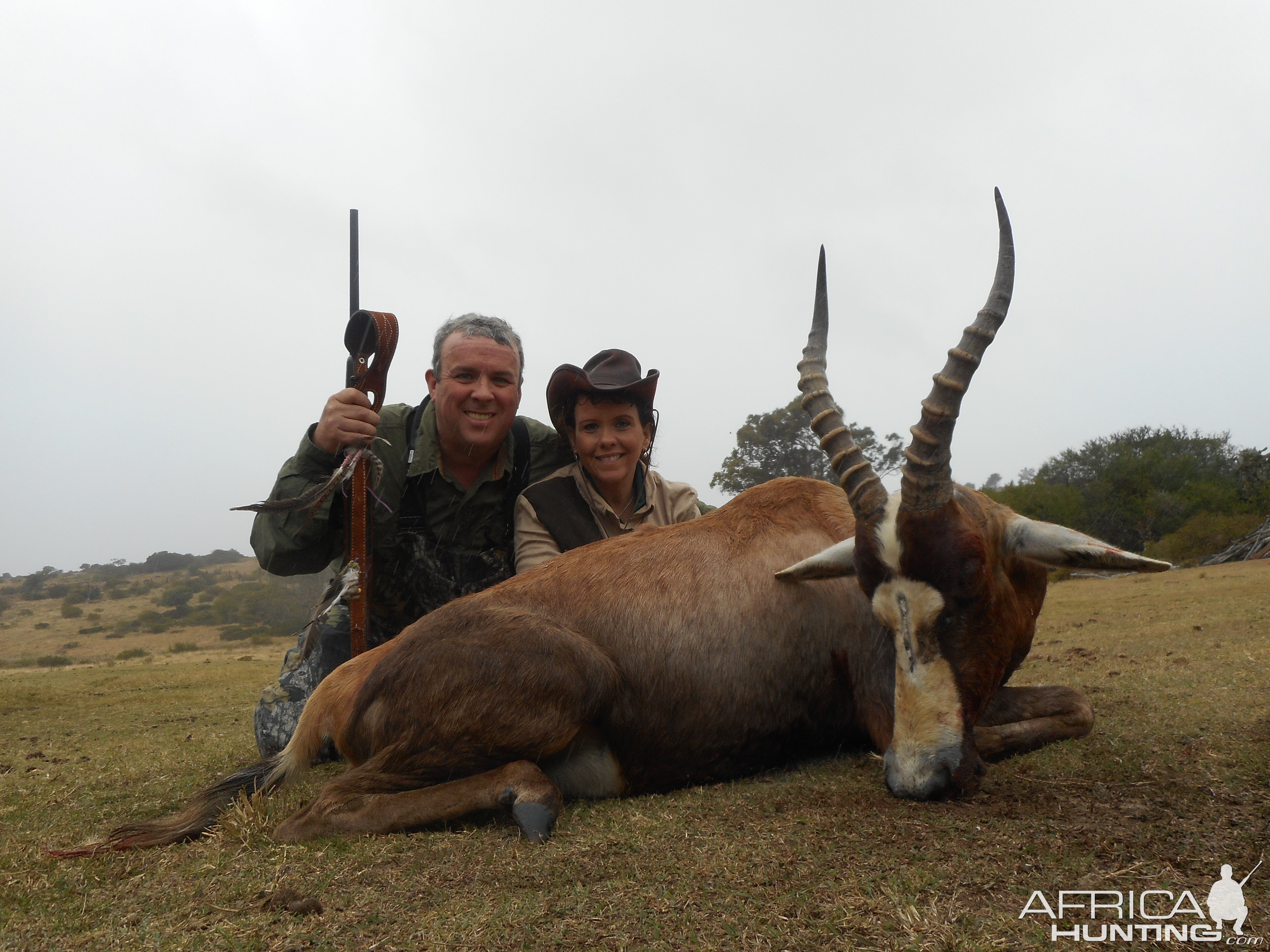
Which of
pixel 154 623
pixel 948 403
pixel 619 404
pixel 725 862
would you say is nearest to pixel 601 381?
pixel 619 404

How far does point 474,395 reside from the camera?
5449mm

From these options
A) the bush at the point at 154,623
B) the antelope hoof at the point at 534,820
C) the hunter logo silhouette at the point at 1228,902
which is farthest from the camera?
the bush at the point at 154,623

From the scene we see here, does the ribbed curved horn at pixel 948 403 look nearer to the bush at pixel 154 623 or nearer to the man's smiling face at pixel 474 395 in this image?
the man's smiling face at pixel 474 395

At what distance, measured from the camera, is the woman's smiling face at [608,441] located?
531cm

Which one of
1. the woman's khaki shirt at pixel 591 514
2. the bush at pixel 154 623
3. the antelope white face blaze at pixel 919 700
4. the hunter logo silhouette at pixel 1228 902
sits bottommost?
the bush at pixel 154 623

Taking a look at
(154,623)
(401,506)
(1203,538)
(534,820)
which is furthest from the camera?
(154,623)

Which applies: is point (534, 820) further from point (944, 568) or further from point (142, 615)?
point (142, 615)

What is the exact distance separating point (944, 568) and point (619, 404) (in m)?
2.79

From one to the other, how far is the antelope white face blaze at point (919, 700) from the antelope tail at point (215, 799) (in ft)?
8.22

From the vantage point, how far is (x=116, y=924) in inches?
84.9

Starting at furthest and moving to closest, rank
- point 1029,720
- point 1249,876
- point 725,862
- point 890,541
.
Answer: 1. point 1029,720
2. point 890,541
3. point 725,862
4. point 1249,876

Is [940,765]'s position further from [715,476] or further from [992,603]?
[715,476]

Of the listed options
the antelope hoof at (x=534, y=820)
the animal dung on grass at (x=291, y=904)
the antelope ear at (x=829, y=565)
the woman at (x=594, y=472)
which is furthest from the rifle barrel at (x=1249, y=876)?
the woman at (x=594, y=472)

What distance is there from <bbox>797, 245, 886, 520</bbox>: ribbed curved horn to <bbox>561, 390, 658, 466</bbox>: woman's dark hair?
5.37 feet
